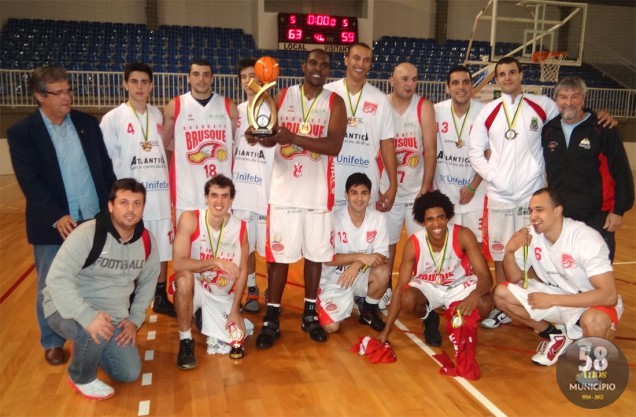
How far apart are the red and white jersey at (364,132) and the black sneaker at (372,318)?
98 cm

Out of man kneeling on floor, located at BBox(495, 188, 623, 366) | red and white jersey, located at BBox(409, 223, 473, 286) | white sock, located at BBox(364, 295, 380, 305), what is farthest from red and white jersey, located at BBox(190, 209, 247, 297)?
man kneeling on floor, located at BBox(495, 188, 623, 366)

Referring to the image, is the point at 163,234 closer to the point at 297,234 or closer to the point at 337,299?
the point at 297,234

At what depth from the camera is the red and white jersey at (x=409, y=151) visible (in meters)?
4.68

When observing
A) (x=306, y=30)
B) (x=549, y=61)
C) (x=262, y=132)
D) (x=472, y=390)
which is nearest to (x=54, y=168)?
(x=262, y=132)

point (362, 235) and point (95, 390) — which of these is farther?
point (362, 235)

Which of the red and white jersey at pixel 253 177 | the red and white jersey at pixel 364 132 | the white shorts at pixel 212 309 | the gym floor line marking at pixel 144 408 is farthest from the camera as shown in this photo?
the red and white jersey at pixel 253 177

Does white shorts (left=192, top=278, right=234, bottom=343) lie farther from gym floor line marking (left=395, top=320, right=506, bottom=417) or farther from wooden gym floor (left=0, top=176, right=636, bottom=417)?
gym floor line marking (left=395, top=320, right=506, bottom=417)

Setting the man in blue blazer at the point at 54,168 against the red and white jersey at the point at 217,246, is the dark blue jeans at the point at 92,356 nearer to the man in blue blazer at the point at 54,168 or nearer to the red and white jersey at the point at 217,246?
the man in blue blazer at the point at 54,168

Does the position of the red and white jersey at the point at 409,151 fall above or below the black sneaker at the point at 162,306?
above

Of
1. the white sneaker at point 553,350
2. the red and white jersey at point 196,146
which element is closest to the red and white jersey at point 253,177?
the red and white jersey at point 196,146

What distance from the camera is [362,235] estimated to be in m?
4.44

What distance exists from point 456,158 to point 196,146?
89.8 inches

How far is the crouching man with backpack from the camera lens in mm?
3062

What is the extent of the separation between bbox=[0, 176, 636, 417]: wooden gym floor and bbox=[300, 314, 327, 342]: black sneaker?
65 millimetres
